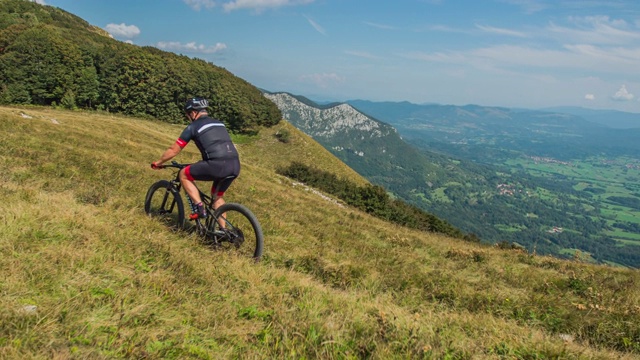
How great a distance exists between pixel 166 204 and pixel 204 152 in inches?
89.3

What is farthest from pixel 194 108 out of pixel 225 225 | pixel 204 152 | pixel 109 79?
pixel 109 79

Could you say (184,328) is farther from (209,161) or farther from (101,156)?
(101,156)

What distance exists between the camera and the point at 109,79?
74625 millimetres

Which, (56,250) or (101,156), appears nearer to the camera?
(56,250)

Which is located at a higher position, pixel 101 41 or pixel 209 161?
pixel 101 41

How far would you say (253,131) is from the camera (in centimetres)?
8469

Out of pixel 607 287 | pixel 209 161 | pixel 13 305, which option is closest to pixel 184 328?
pixel 13 305

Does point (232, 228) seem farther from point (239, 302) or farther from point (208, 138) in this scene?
point (239, 302)

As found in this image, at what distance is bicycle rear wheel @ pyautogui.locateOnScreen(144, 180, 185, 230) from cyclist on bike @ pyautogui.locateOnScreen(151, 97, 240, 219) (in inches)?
29.0

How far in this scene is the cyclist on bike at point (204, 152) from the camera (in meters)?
6.89

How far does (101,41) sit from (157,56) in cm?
1943

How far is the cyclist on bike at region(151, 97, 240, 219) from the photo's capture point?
689 cm

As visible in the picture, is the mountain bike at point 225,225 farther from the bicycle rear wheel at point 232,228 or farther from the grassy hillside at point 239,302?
the grassy hillside at point 239,302

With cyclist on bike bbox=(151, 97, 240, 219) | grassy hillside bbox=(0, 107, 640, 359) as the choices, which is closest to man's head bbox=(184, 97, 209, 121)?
cyclist on bike bbox=(151, 97, 240, 219)
